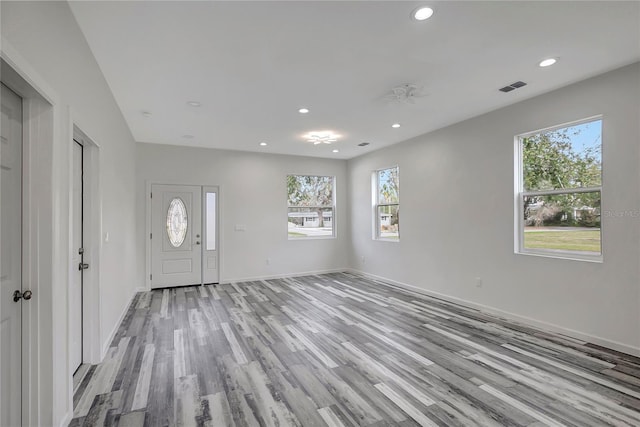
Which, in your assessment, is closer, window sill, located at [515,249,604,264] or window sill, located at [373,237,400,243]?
window sill, located at [515,249,604,264]

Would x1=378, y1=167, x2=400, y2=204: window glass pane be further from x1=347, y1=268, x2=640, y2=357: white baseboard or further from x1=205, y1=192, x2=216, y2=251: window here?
x1=205, y1=192, x2=216, y2=251: window

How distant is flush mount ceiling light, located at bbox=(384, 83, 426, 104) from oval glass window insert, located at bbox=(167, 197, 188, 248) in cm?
440

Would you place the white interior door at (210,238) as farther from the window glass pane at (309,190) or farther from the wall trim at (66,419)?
the wall trim at (66,419)

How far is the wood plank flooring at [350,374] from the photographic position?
6.89 feet

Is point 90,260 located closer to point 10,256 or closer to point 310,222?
point 10,256

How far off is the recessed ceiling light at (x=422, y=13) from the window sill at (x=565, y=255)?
2980mm

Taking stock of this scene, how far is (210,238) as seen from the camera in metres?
6.21

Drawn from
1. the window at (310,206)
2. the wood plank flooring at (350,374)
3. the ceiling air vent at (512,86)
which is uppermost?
the ceiling air vent at (512,86)

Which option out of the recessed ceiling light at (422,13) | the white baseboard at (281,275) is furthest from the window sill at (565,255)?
the white baseboard at (281,275)

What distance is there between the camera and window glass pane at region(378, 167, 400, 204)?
6134 millimetres

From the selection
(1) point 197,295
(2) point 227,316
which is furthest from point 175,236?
(2) point 227,316

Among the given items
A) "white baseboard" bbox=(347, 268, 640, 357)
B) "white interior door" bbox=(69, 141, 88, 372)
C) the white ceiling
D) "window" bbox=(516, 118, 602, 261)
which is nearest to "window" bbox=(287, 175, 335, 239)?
"white baseboard" bbox=(347, 268, 640, 357)

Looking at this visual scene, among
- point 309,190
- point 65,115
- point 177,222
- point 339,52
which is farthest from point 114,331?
point 309,190

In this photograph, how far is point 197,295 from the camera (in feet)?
17.6
